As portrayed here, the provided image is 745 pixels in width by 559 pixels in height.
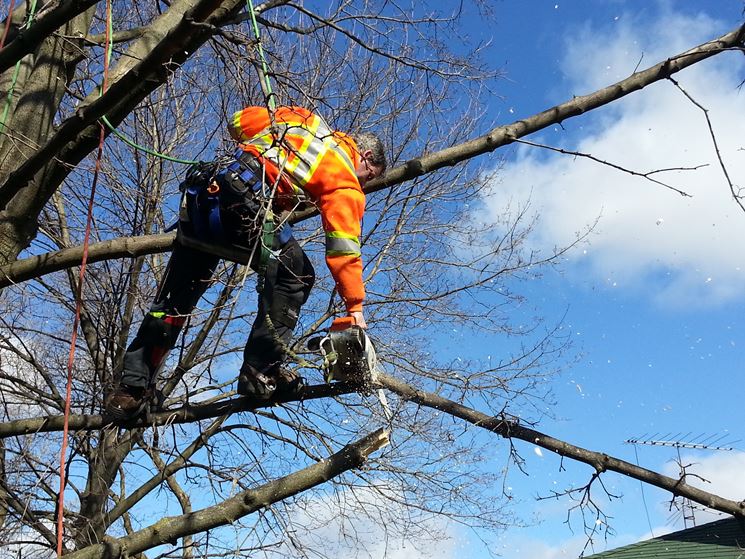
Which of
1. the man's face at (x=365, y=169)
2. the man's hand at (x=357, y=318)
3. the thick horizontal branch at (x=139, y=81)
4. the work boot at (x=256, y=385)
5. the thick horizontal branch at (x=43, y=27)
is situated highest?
the thick horizontal branch at (x=43, y=27)

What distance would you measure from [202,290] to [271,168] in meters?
0.99

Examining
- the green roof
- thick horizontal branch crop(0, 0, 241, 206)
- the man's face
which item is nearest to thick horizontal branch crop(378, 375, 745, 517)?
the man's face

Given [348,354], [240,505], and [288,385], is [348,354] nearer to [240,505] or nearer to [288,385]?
[288,385]

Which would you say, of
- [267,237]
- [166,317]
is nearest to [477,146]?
[267,237]

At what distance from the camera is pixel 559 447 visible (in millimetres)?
4438

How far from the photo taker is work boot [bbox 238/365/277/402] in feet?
13.9

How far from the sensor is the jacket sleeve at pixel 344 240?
12.9 feet

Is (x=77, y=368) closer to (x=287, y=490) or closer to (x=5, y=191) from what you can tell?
(x=5, y=191)

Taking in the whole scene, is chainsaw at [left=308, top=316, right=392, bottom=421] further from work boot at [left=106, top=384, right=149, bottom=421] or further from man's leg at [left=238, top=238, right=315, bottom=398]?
work boot at [left=106, top=384, right=149, bottom=421]

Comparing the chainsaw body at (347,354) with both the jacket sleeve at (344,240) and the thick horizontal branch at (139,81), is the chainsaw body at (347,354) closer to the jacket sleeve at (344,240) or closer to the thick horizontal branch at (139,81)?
the jacket sleeve at (344,240)

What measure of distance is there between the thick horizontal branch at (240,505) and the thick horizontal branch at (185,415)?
1.40 ft

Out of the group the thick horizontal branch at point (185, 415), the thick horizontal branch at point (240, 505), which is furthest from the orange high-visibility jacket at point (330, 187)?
the thick horizontal branch at point (240, 505)

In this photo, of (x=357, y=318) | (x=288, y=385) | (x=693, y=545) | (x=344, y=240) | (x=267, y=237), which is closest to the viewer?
(x=267, y=237)

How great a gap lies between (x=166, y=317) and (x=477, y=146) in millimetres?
1966
